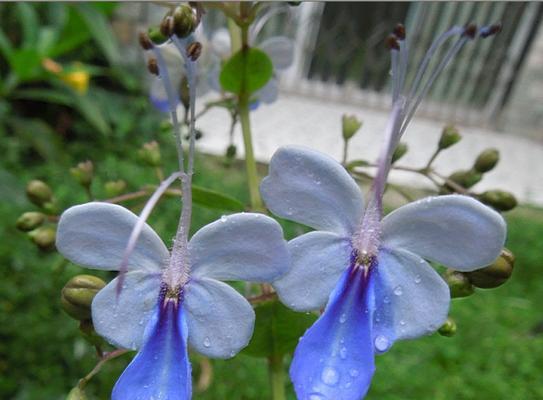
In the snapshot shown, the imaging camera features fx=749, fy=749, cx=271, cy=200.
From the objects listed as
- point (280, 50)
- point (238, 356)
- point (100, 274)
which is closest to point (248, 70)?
point (280, 50)

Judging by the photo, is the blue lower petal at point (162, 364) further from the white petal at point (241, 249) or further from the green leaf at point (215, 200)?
the green leaf at point (215, 200)

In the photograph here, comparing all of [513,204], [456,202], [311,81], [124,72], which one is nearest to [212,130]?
[124,72]

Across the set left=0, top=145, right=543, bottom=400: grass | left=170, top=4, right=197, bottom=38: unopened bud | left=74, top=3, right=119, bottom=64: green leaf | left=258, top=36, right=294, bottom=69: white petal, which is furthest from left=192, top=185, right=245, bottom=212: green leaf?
left=74, top=3, right=119, bottom=64: green leaf

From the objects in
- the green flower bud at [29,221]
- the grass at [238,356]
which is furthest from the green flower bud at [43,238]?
the grass at [238,356]

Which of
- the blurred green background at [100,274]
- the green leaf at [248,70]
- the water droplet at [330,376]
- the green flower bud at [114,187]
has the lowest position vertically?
the blurred green background at [100,274]

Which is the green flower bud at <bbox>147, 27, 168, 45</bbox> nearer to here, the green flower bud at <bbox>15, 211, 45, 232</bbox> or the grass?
the green flower bud at <bbox>15, 211, 45, 232</bbox>

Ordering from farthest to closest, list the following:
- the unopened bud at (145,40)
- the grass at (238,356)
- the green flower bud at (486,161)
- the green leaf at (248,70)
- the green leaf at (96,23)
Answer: the green leaf at (96,23) < the grass at (238,356) < the green flower bud at (486,161) < the green leaf at (248,70) < the unopened bud at (145,40)

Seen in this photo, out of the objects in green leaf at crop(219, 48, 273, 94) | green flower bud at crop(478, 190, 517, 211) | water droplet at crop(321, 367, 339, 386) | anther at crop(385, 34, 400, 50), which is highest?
anther at crop(385, 34, 400, 50)
